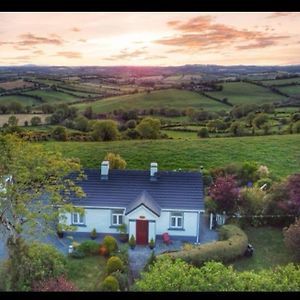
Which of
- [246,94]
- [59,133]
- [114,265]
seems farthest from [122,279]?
[246,94]

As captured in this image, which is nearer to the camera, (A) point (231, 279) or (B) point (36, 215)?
(A) point (231, 279)

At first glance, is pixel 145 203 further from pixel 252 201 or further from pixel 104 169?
pixel 252 201

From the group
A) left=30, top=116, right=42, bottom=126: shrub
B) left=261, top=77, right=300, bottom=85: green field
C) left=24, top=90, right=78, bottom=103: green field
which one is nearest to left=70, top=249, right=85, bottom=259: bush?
left=30, top=116, right=42, bottom=126: shrub

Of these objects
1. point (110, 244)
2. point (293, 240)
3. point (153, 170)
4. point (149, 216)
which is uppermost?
point (153, 170)

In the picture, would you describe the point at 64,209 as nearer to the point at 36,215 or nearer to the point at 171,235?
the point at 36,215

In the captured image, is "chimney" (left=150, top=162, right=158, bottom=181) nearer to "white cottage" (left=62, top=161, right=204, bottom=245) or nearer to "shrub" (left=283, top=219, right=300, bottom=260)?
"white cottage" (left=62, top=161, right=204, bottom=245)
